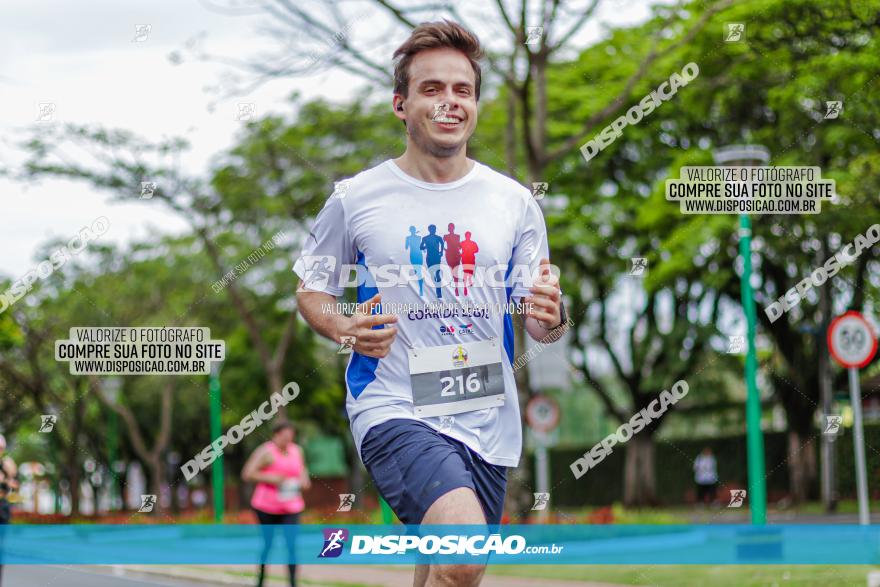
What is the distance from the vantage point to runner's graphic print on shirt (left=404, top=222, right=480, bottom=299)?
383 cm

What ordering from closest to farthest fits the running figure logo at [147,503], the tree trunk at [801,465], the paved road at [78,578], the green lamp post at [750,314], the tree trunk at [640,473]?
the running figure logo at [147,503] → the green lamp post at [750,314] → the paved road at [78,578] → the tree trunk at [801,465] → the tree trunk at [640,473]

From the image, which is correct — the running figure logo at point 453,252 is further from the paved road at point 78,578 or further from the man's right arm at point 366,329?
the paved road at point 78,578

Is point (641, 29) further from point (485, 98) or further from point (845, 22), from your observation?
point (845, 22)

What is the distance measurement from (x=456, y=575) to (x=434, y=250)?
3.34ft

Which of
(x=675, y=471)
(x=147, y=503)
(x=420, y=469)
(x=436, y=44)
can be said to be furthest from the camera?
(x=675, y=471)

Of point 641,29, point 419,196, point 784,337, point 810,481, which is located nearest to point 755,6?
point 641,29

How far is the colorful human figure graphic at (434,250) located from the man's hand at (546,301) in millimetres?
297

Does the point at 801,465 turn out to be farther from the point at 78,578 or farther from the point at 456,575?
the point at 456,575

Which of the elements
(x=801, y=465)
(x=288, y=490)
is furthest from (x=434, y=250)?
(x=801, y=465)

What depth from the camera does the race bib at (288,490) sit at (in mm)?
10531

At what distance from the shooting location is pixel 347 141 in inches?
887

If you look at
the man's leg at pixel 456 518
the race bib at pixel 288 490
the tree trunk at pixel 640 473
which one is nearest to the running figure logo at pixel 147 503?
the race bib at pixel 288 490

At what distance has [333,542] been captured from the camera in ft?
15.0

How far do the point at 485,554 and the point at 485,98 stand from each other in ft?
77.7
